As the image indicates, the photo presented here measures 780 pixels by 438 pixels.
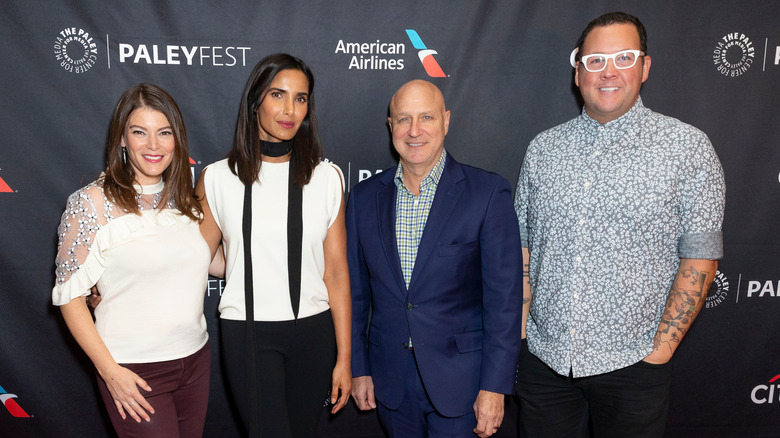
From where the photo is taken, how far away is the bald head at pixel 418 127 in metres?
1.88

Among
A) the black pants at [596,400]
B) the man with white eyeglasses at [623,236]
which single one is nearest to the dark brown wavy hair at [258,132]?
the man with white eyeglasses at [623,236]

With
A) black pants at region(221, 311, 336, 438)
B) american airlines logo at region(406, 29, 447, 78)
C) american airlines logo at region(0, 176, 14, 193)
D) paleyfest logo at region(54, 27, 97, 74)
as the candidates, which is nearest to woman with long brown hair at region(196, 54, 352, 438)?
black pants at region(221, 311, 336, 438)

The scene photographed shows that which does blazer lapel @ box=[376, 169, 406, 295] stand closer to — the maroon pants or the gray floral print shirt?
the gray floral print shirt

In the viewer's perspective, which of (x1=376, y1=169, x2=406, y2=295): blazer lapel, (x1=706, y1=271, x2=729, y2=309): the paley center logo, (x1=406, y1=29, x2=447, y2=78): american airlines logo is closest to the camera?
(x1=376, y1=169, x2=406, y2=295): blazer lapel

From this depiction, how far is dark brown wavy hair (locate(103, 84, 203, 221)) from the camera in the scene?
1.72 meters

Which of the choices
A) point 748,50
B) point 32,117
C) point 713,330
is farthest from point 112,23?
point 713,330

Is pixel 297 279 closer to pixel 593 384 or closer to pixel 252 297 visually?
pixel 252 297

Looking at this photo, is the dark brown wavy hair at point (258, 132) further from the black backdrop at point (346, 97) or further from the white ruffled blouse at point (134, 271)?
the black backdrop at point (346, 97)

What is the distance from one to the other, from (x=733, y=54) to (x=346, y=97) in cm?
202

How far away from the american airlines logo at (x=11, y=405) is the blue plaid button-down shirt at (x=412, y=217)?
7.19 feet

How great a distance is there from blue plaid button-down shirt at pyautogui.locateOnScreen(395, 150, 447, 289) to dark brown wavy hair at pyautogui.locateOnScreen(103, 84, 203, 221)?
765mm

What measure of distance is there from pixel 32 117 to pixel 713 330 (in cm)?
370

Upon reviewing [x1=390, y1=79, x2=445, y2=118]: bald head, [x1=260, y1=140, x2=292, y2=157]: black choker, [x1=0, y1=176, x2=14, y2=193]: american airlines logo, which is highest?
[x1=390, y1=79, x2=445, y2=118]: bald head

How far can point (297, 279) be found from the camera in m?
1.83
